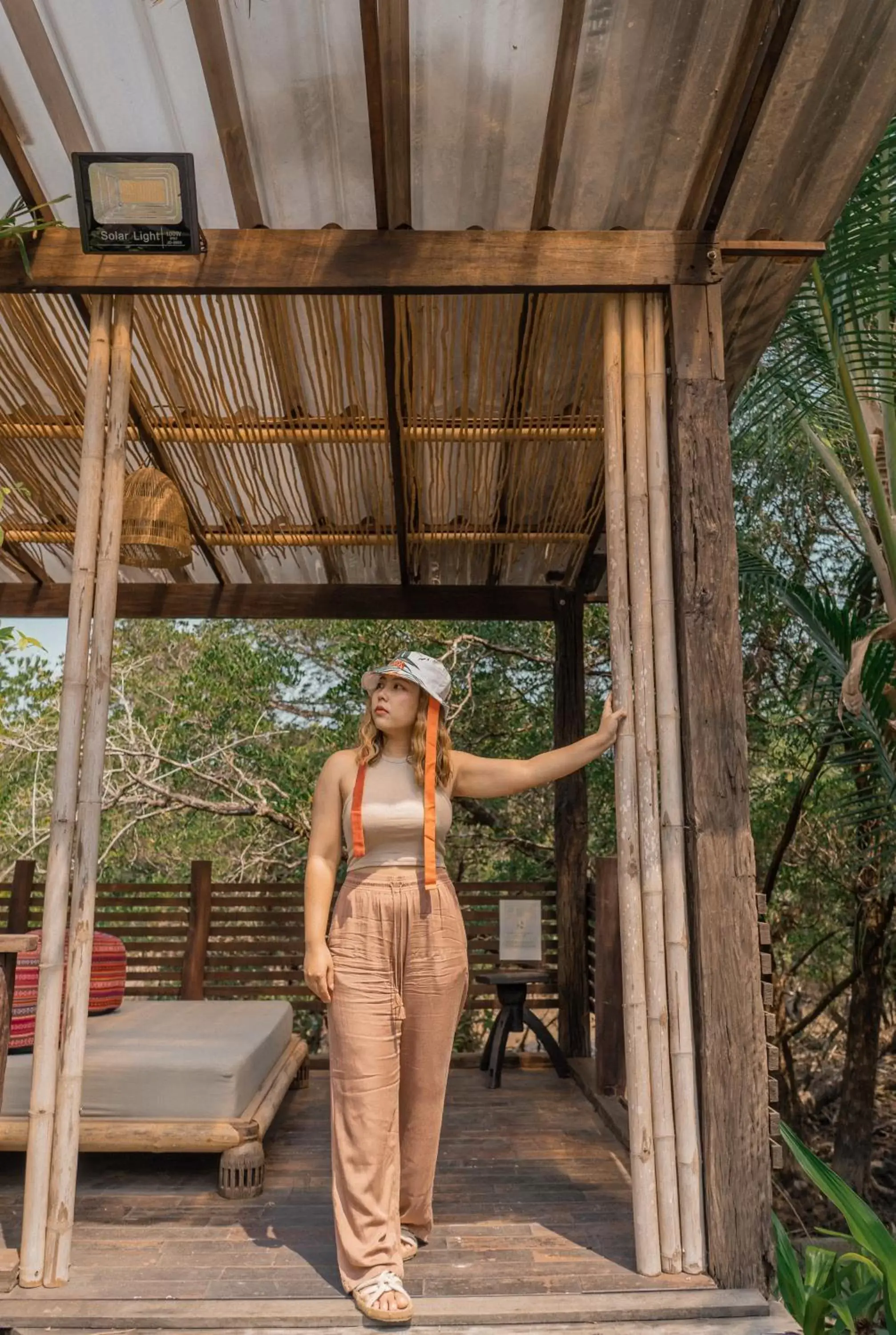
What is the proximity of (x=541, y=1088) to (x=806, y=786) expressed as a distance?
3.35 m

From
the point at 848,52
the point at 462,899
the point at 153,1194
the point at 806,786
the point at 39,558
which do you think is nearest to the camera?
the point at 848,52

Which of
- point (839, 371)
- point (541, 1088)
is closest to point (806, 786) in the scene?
point (541, 1088)

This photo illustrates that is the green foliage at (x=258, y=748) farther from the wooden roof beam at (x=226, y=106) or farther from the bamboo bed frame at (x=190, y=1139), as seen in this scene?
the wooden roof beam at (x=226, y=106)

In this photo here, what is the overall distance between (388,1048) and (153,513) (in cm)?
242

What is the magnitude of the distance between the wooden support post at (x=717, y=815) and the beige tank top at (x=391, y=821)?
737mm

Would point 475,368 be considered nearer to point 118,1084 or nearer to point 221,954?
point 118,1084

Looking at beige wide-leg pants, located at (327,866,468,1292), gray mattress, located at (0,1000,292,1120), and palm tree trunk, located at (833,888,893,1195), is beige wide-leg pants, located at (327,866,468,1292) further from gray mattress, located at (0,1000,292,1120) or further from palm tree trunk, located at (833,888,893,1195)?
palm tree trunk, located at (833,888,893,1195)

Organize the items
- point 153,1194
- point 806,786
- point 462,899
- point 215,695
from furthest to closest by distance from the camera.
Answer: point 215,695 < point 806,786 < point 462,899 < point 153,1194

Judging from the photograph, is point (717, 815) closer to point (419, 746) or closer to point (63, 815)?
point (419, 746)

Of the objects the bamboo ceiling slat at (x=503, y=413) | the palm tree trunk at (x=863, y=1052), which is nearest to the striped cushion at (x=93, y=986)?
the bamboo ceiling slat at (x=503, y=413)

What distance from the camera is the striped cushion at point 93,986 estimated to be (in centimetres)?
426

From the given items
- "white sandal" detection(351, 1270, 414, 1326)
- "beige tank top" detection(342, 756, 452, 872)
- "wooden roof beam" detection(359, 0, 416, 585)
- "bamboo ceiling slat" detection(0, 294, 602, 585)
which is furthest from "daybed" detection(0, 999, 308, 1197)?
"wooden roof beam" detection(359, 0, 416, 585)

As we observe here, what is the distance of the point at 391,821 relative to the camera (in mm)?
3006

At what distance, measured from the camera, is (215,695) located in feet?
31.7
